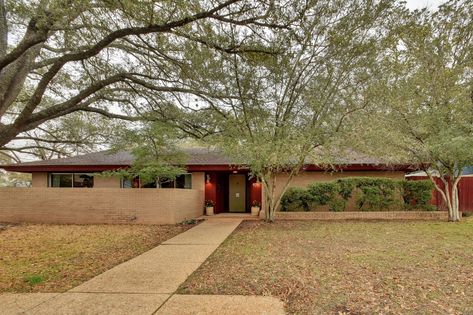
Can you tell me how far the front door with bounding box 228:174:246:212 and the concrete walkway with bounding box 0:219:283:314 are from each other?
37.6ft

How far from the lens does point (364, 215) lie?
1341 centimetres

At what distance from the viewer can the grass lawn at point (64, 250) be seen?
5.27 metres

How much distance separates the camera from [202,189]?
621 inches

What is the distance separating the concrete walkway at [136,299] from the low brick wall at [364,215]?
314 inches

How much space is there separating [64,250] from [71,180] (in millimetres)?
9871

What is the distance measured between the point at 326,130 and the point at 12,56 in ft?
27.3

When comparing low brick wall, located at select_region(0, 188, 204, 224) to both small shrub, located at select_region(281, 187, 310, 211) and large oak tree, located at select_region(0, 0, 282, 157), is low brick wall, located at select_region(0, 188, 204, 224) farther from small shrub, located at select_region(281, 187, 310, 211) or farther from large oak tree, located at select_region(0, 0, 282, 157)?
small shrub, located at select_region(281, 187, 310, 211)

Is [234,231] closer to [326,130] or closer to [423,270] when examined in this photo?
[326,130]

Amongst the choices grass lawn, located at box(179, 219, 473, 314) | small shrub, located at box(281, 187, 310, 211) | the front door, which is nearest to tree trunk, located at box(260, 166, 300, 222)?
small shrub, located at box(281, 187, 310, 211)

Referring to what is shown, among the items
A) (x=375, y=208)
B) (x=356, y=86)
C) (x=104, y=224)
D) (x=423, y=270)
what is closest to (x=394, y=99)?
(x=356, y=86)

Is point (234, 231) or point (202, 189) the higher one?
point (202, 189)

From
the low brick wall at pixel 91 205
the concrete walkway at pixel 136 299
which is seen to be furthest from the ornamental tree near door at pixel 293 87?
the concrete walkway at pixel 136 299

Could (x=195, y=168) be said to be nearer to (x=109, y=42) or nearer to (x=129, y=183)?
(x=129, y=183)

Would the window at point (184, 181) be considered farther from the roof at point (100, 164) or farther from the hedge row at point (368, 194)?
the hedge row at point (368, 194)
